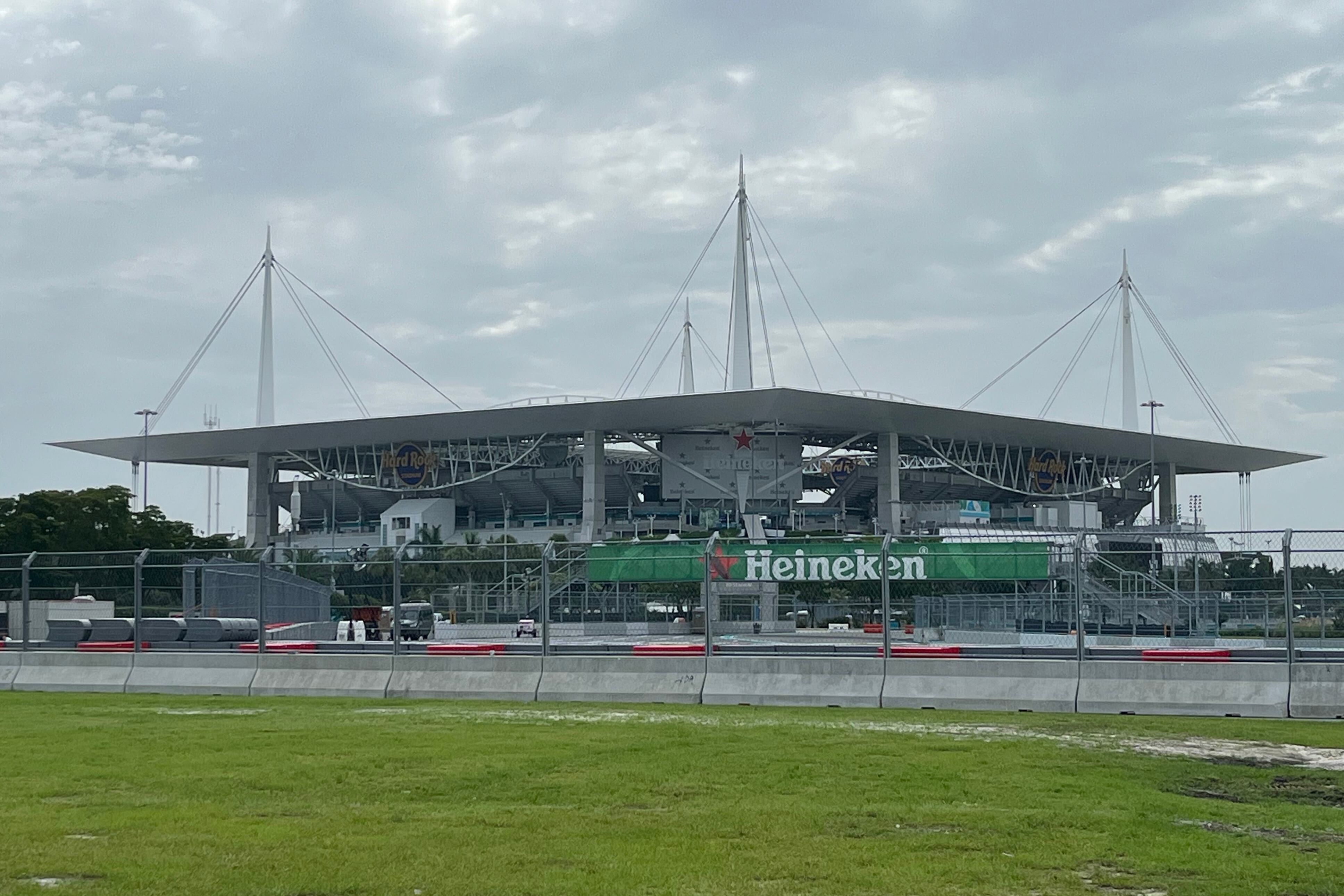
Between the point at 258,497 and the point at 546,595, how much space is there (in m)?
113

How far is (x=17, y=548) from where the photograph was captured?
8944cm

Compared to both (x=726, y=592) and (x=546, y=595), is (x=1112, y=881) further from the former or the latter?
(x=726, y=592)

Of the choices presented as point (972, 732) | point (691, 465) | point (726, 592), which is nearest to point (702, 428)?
point (691, 465)

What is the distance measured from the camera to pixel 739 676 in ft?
74.6

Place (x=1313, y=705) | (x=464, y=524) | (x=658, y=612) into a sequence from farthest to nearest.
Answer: (x=464, y=524) < (x=658, y=612) < (x=1313, y=705)

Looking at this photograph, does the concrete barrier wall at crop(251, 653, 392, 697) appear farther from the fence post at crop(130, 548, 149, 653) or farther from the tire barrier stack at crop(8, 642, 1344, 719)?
the fence post at crop(130, 548, 149, 653)

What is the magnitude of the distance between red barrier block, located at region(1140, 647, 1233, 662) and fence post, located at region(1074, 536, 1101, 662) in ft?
3.70

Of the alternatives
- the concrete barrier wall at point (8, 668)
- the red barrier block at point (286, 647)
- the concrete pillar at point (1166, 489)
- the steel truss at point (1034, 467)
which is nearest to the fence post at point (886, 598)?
the red barrier block at point (286, 647)

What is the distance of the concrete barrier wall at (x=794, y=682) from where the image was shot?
866 inches

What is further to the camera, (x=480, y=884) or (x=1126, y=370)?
(x=1126, y=370)

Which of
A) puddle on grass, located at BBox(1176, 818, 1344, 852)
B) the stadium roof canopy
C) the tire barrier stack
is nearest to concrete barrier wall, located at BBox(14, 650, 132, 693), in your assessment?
the tire barrier stack

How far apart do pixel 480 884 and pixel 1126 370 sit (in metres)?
141

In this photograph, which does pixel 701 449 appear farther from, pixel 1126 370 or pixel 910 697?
Result: pixel 910 697

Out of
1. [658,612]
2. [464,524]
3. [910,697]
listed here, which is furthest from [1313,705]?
[464,524]
